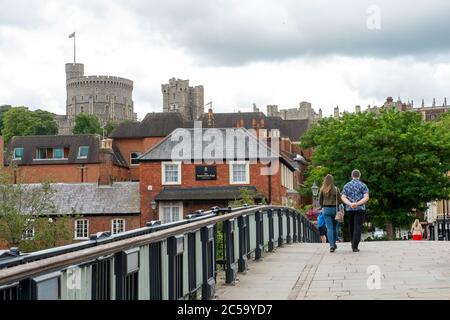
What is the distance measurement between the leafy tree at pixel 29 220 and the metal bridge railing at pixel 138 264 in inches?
1456

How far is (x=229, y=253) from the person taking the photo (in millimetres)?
12836

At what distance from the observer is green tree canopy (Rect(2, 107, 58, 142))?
13425 centimetres

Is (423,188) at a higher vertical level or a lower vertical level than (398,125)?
lower

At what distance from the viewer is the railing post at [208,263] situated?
10.9 meters

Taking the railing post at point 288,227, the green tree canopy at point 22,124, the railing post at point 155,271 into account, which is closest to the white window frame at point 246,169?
the railing post at point 288,227

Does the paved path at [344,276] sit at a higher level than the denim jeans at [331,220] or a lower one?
lower

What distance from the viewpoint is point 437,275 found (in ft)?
41.7

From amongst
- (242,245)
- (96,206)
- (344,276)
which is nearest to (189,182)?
(96,206)

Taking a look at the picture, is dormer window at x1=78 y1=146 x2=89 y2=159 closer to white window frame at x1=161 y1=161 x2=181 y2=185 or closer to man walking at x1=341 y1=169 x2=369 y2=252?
white window frame at x1=161 y1=161 x2=181 y2=185

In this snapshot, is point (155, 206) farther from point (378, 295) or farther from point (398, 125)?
point (378, 295)

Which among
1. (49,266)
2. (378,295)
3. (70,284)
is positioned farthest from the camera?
(378,295)

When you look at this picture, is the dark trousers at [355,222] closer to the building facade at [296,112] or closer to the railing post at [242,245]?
the railing post at [242,245]
